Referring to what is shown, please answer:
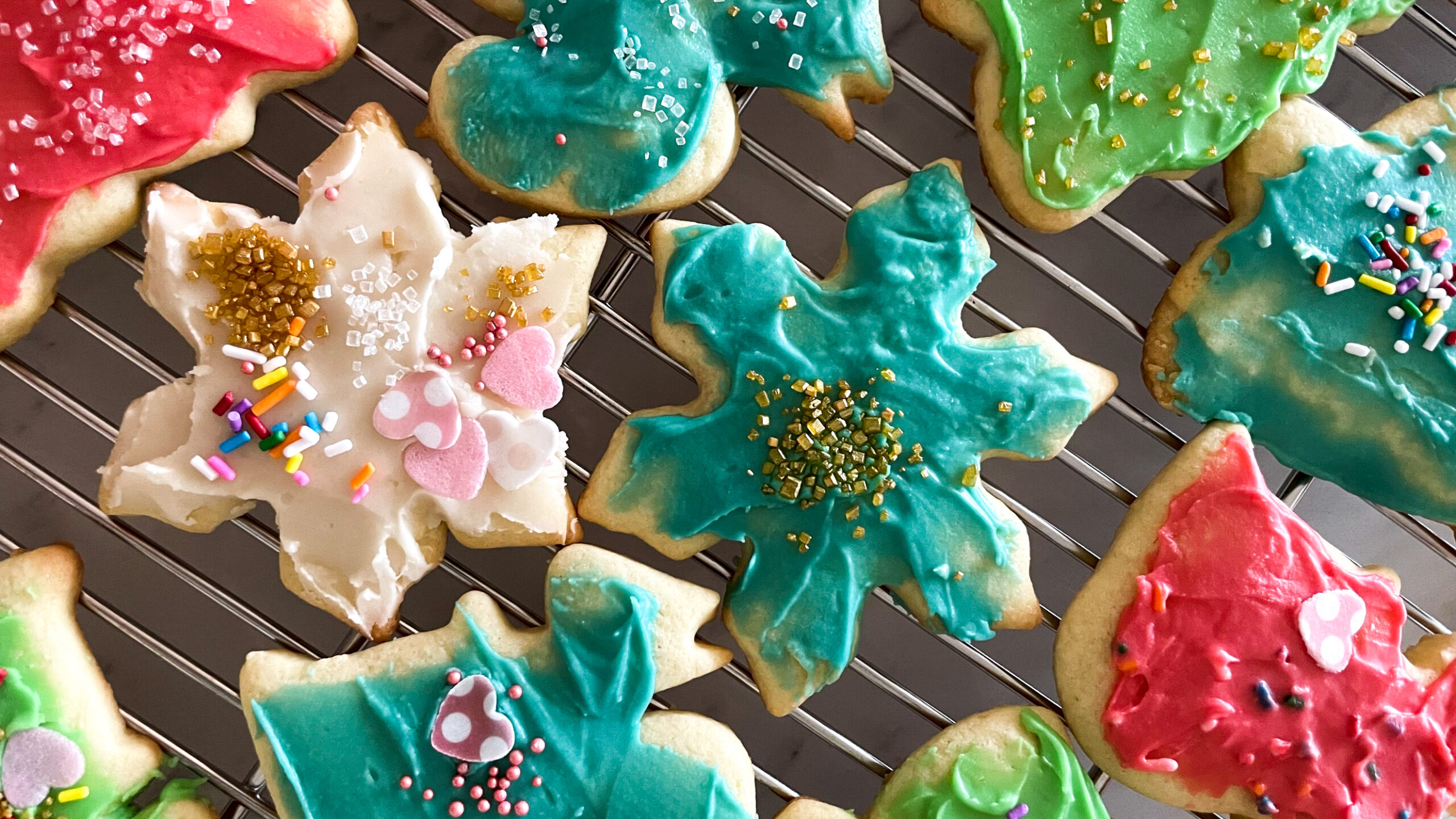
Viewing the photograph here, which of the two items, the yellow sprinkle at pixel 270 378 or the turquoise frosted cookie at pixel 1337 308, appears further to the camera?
the turquoise frosted cookie at pixel 1337 308

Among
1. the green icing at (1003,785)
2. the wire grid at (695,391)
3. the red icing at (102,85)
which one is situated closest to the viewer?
the red icing at (102,85)

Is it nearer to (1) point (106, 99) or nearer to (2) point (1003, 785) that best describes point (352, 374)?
(1) point (106, 99)

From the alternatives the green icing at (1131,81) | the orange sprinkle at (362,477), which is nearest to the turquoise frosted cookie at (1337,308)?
the green icing at (1131,81)

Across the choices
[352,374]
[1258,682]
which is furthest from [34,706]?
[1258,682]

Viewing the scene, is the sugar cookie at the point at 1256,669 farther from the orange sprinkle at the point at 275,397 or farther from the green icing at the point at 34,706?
the green icing at the point at 34,706

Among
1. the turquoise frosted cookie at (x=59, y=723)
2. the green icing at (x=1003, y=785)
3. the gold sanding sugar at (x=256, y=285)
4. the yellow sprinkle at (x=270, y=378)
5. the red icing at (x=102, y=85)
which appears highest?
the red icing at (x=102, y=85)

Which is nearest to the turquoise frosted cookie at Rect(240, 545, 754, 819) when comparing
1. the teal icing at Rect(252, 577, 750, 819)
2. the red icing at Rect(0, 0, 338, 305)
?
the teal icing at Rect(252, 577, 750, 819)
